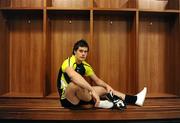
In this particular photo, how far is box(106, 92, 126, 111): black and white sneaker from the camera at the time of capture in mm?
2910

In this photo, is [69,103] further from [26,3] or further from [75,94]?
[26,3]

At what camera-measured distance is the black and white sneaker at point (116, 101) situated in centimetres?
291

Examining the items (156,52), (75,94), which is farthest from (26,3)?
(156,52)

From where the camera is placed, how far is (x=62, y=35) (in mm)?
3617

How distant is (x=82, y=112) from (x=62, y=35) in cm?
121

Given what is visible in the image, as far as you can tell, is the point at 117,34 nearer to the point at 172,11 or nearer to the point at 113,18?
the point at 113,18

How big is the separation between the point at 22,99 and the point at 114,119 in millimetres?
1191

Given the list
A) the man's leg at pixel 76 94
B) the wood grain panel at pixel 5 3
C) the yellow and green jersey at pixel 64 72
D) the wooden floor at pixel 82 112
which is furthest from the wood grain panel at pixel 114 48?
the wood grain panel at pixel 5 3

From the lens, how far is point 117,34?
12.0 feet

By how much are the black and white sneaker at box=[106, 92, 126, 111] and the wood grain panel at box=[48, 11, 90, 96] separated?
0.90 meters

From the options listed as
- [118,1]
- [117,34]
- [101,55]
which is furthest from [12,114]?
[118,1]

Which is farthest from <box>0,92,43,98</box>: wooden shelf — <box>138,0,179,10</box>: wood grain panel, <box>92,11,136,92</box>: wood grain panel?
<box>138,0,179,10</box>: wood grain panel

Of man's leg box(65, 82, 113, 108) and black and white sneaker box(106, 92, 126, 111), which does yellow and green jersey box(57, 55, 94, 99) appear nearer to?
man's leg box(65, 82, 113, 108)

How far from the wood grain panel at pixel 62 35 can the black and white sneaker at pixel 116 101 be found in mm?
898
